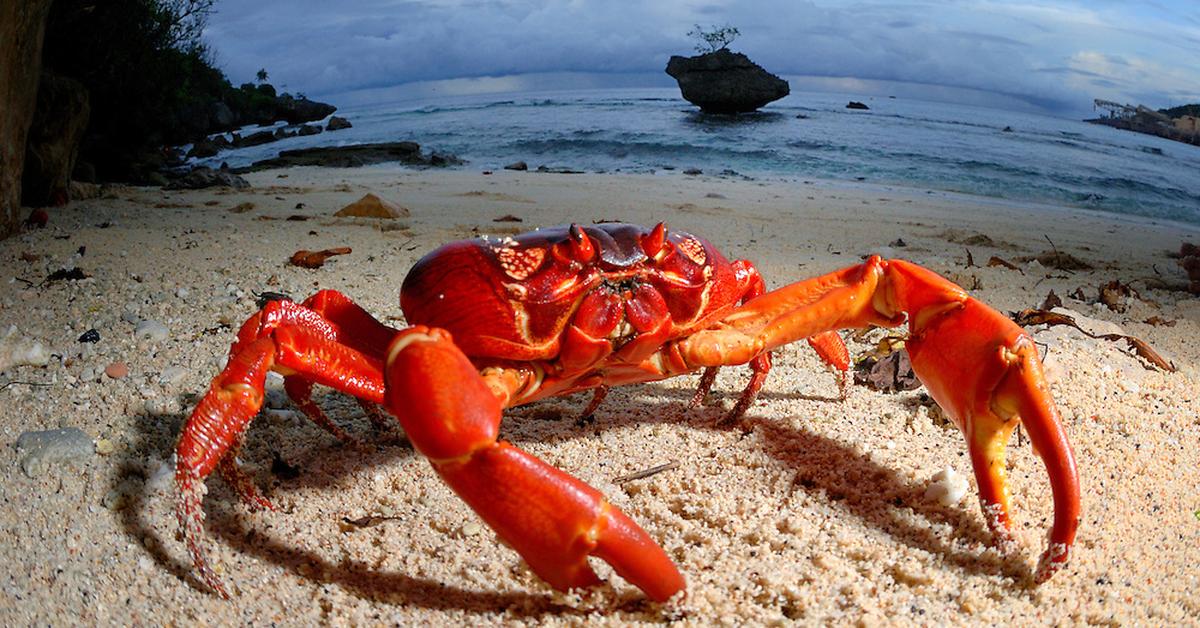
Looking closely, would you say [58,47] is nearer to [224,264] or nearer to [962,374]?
[224,264]

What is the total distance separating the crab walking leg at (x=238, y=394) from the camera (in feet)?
5.47

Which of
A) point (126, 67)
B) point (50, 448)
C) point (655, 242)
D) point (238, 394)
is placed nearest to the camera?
point (238, 394)

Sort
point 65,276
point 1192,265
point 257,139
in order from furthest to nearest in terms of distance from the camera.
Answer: point 257,139, point 1192,265, point 65,276

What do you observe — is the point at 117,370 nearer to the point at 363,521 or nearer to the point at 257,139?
the point at 363,521

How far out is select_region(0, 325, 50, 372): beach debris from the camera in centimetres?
268

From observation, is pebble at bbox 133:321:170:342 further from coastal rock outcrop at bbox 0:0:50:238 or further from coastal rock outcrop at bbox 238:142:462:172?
coastal rock outcrop at bbox 238:142:462:172

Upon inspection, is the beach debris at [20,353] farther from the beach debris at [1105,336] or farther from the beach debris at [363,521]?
the beach debris at [1105,336]

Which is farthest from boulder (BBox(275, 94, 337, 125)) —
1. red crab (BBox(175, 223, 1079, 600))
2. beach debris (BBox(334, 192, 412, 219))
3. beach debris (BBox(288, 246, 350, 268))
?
red crab (BBox(175, 223, 1079, 600))

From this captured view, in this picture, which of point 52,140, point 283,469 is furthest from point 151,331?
point 52,140

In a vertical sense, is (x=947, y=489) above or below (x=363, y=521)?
above

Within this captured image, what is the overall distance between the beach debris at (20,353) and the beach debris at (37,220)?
3117mm

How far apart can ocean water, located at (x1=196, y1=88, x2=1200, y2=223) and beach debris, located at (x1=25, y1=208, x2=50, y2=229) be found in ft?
34.6

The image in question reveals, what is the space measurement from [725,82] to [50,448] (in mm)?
25640

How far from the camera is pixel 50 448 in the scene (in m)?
2.10
